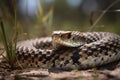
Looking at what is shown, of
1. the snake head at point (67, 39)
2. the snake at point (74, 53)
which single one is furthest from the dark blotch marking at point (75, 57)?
the snake head at point (67, 39)

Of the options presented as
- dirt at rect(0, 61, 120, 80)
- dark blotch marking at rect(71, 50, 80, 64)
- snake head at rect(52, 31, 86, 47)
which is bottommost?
dirt at rect(0, 61, 120, 80)

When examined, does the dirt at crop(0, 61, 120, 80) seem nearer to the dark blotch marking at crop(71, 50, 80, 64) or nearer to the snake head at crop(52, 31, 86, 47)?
the dark blotch marking at crop(71, 50, 80, 64)

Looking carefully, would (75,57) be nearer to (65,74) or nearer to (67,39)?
(67,39)

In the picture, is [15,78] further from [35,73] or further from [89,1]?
[89,1]

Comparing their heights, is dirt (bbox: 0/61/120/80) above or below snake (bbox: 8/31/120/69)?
below

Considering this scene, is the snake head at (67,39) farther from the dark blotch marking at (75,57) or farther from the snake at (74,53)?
the dark blotch marking at (75,57)

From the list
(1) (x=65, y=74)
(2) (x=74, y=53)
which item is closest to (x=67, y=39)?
(2) (x=74, y=53)

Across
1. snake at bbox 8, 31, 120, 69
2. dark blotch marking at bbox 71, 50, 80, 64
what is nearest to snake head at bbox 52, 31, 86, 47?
snake at bbox 8, 31, 120, 69
